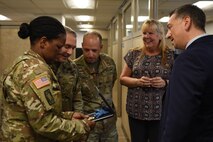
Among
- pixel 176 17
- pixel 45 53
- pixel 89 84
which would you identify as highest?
pixel 176 17

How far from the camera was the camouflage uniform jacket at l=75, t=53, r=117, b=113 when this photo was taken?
2293 millimetres

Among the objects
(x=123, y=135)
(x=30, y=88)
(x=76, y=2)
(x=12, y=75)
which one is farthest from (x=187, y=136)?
(x=76, y=2)

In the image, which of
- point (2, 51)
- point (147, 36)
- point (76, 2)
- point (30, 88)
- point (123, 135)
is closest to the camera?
point (30, 88)

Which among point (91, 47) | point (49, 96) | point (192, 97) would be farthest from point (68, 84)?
point (192, 97)

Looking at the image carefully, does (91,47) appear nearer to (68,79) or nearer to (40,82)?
(68,79)

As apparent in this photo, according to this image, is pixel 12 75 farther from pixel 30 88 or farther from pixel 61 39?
pixel 61 39

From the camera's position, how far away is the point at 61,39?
1.51 meters

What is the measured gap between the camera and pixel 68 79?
1.96 metres

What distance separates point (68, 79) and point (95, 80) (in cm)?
49

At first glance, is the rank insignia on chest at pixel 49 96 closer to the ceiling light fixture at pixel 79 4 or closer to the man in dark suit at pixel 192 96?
the man in dark suit at pixel 192 96

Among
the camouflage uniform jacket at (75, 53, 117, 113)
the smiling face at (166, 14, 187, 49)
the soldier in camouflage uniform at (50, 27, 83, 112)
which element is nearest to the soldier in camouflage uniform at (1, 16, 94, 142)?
the soldier in camouflage uniform at (50, 27, 83, 112)

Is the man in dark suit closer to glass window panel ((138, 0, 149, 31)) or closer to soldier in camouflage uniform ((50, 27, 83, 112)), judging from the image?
soldier in camouflage uniform ((50, 27, 83, 112))

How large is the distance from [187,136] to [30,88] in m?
0.79

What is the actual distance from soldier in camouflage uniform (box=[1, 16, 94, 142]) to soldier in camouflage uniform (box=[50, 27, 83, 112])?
→ 43 centimetres
